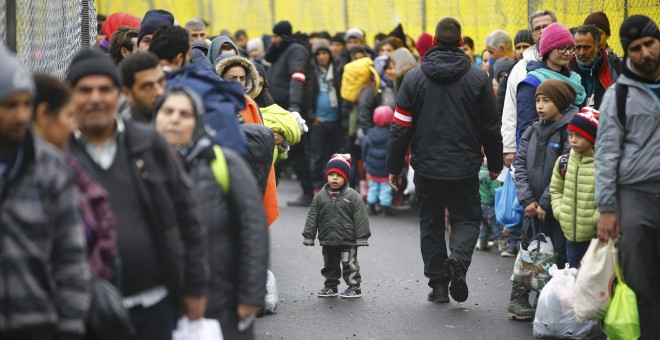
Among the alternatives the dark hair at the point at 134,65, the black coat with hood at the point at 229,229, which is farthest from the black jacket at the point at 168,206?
the dark hair at the point at 134,65

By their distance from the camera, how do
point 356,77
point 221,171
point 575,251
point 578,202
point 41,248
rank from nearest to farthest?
1. point 41,248
2. point 221,171
3. point 578,202
4. point 575,251
5. point 356,77

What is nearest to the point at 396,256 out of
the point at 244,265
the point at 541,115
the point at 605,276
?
the point at 541,115

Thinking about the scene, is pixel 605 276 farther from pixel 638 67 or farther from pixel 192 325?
pixel 192 325

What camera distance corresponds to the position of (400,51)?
54.3 ft

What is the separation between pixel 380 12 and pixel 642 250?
15.5 metres

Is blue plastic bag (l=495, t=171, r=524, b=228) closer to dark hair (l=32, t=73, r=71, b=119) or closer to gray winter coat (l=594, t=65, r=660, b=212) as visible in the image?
gray winter coat (l=594, t=65, r=660, b=212)

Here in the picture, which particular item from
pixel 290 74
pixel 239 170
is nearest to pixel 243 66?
pixel 239 170

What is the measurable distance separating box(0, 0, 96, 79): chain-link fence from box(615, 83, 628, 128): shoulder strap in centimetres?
345

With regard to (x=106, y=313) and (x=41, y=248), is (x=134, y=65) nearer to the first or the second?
(x=106, y=313)

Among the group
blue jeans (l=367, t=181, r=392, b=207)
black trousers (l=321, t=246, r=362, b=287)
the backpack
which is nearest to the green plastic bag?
black trousers (l=321, t=246, r=362, b=287)

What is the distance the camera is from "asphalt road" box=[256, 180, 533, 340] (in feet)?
29.2

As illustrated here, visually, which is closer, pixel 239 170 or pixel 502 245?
pixel 239 170

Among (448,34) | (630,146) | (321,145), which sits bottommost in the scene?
(321,145)

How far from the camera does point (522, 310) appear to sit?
363 inches
